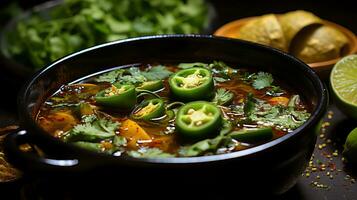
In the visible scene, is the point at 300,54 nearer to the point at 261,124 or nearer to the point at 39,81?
the point at 261,124

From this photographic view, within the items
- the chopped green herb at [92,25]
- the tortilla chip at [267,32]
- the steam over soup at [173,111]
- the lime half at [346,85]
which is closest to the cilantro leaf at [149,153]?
the steam over soup at [173,111]

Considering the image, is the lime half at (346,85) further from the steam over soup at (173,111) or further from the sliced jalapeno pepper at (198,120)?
the sliced jalapeno pepper at (198,120)

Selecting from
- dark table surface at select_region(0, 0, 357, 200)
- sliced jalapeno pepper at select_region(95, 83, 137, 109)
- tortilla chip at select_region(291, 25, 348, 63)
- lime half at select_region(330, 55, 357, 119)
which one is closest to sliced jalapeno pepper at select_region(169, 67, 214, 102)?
sliced jalapeno pepper at select_region(95, 83, 137, 109)

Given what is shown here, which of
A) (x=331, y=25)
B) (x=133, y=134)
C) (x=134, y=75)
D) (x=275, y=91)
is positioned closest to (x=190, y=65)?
(x=134, y=75)

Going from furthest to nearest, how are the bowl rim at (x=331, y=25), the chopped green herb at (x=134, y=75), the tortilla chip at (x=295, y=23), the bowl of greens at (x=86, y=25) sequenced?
the bowl of greens at (x=86, y=25) < the tortilla chip at (x=295, y=23) < the bowl rim at (x=331, y=25) < the chopped green herb at (x=134, y=75)

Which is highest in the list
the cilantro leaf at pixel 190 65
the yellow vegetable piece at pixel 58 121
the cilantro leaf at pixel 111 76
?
the yellow vegetable piece at pixel 58 121

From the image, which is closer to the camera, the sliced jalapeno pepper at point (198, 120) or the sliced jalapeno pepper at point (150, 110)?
the sliced jalapeno pepper at point (198, 120)

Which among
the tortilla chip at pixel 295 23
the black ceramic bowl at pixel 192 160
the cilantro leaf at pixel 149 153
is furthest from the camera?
the tortilla chip at pixel 295 23
